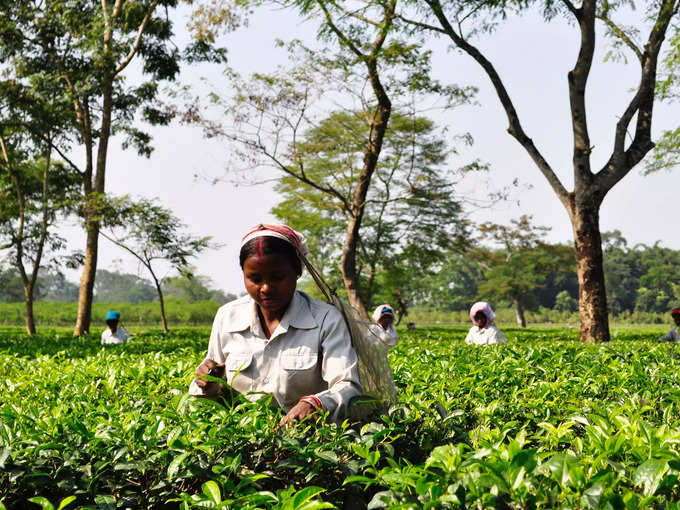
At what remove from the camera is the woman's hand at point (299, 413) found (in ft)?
5.87

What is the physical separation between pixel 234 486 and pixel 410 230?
22778 mm

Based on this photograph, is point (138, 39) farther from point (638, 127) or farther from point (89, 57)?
point (638, 127)

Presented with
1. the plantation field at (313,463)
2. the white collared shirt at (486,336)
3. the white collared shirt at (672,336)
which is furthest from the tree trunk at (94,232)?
the plantation field at (313,463)

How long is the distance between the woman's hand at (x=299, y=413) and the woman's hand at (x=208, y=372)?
382mm

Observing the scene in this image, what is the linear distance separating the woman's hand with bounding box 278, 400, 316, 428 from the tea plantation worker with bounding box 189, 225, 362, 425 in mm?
201

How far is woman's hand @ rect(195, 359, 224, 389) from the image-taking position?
2.06m

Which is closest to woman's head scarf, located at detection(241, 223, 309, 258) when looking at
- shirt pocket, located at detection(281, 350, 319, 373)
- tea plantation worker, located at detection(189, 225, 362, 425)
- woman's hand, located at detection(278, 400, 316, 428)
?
tea plantation worker, located at detection(189, 225, 362, 425)

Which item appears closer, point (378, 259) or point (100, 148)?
point (100, 148)

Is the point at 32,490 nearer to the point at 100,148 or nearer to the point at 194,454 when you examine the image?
the point at 194,454

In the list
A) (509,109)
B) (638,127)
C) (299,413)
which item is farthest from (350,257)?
(299,413)

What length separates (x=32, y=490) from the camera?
58.2 inches

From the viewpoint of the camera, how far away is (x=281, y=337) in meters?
2.30

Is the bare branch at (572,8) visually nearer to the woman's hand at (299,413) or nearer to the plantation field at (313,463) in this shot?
the plantation field at (313,463)

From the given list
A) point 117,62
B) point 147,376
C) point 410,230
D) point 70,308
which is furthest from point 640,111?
point 70,308
